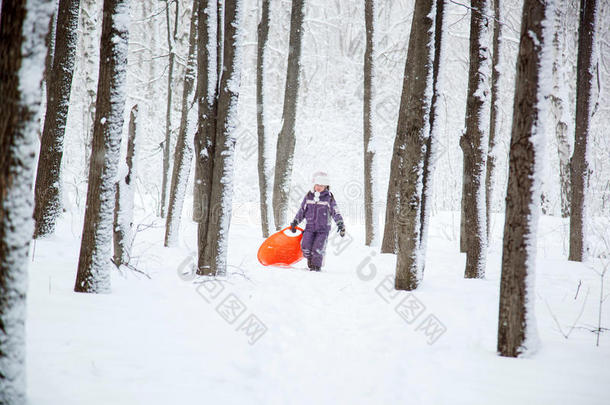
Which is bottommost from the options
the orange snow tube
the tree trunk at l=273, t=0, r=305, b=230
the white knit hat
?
the orange snow tube

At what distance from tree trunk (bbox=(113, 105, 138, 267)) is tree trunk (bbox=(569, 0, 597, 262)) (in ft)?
26.9

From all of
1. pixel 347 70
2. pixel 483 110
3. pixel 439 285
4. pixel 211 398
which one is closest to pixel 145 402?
pixel 211 398

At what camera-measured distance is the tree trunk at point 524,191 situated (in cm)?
327

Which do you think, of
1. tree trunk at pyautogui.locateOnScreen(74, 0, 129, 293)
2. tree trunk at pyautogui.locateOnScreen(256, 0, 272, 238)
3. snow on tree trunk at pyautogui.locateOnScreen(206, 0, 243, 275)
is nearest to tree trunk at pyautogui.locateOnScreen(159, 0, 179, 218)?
tree trunk at pyautogui.locateOnScreen(256, 0, 272, 238)

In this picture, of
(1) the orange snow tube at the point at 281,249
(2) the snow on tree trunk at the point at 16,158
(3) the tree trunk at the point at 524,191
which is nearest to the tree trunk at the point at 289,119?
(1) the orange snow tube at the point at 281,249

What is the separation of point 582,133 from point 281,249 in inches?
250

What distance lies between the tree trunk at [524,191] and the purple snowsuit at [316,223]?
472 centimetres

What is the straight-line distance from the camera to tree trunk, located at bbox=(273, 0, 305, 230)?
11031 mm

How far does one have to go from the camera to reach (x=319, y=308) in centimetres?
523

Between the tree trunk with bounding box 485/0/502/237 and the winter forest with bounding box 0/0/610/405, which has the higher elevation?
the tree trunk with bounding box 485/0/502/237

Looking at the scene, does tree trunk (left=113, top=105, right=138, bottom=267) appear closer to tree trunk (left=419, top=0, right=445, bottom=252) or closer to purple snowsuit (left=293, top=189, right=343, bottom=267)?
purple snowsuit (left=293, top=189, right=343, bottom=267)

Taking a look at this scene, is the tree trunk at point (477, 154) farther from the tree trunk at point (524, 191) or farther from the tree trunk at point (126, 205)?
the tree trunk at point (126, 205)

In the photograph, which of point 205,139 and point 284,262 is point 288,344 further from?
point 284,262

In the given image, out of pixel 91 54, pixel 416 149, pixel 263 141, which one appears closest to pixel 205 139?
pixel 416 149
